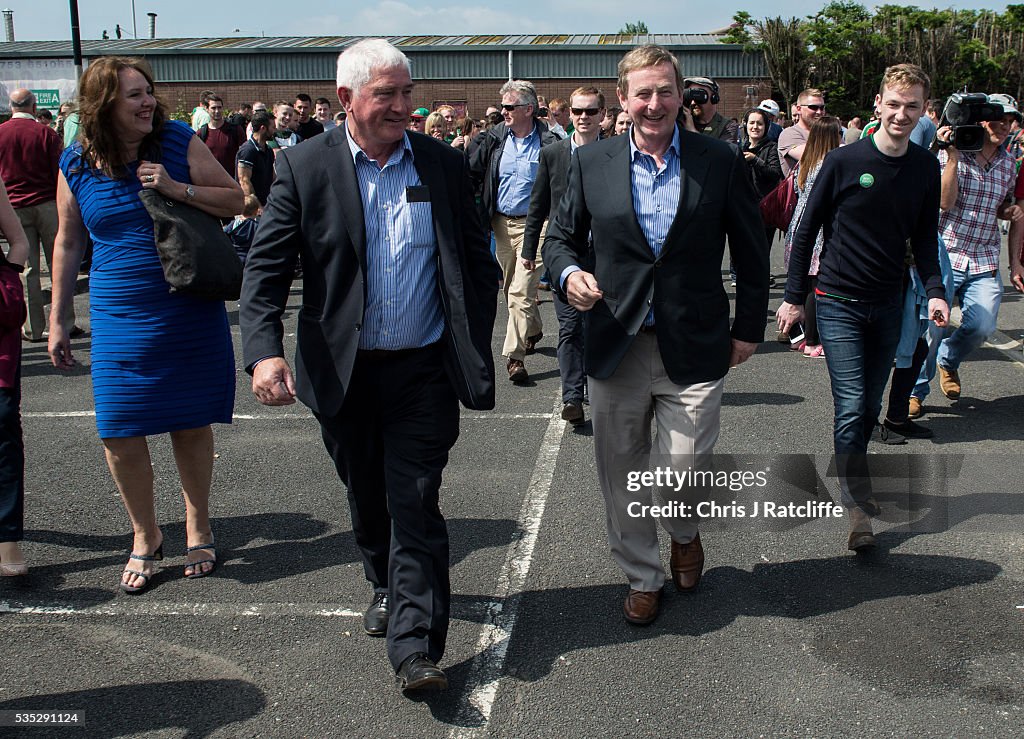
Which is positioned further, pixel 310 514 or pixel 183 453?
pixel 310 514

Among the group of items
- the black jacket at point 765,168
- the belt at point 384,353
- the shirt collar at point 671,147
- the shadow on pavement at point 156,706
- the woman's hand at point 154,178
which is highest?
the shirt collar at point 671,147

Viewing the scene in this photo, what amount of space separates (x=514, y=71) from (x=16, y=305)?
4414 cm

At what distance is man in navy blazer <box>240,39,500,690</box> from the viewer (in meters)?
3.16

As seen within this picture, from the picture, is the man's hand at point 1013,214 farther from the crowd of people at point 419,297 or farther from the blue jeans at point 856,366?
the blue jeans at point 856,366

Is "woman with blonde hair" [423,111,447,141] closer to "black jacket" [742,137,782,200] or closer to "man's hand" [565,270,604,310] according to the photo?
"black jacket" [742,137,782,200]

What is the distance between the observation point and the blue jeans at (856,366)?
14.3 ft

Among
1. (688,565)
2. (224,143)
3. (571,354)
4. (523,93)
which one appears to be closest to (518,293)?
(571,354)

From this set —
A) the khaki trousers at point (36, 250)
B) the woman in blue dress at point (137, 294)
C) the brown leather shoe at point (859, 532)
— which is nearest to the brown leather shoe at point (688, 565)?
the brown leather shoe at point (859, 532)

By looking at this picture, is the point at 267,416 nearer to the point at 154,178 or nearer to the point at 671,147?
the point at 154,178

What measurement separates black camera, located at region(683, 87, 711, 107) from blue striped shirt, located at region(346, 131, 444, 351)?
532cm

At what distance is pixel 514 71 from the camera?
46125 millimetres

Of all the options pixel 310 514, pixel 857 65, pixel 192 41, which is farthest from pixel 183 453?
pixel 192 41

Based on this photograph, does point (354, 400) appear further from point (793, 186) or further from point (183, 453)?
point (793, 186)

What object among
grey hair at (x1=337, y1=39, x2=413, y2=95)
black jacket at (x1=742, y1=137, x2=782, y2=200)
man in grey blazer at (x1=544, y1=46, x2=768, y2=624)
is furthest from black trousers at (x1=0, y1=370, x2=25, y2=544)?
black jacket at (x1=742, y1=137, x2=782, y2=200)
